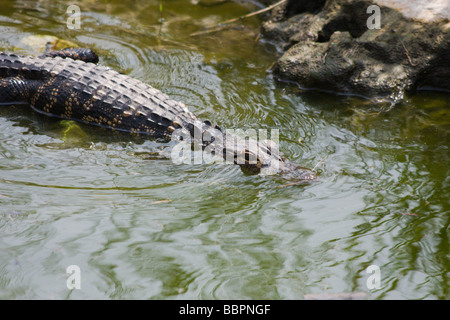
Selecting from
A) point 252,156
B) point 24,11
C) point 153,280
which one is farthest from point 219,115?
point 24,11

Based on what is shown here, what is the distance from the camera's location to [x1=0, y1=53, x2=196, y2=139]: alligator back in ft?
17.5

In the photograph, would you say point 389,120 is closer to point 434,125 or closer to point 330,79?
point 434,125

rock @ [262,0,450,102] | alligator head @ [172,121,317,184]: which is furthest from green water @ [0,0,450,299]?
rock @ [262,0,450,102]

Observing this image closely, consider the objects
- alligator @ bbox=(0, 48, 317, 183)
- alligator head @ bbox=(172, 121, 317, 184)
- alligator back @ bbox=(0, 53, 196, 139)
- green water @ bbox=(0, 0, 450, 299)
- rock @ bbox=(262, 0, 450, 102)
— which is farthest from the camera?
rock @ bbox=(262, 0, 450, 102)

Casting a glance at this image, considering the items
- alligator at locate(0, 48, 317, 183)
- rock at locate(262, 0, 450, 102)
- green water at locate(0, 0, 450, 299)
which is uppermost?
rock at locate(262, 0, 450, 102)

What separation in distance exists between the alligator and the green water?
0.20 m

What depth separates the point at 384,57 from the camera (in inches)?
252

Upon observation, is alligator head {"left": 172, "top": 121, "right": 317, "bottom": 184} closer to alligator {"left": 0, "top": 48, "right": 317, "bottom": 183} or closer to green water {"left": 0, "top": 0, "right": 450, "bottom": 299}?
alligator {"left": 0, "top": 48, "right": 317, "bottom": 183}

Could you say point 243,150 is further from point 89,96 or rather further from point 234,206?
point 89,96

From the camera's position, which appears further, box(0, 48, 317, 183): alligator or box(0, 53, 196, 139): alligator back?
box(0, 53, 196, 139): alligator back

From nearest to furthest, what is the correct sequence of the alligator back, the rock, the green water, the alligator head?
the green water
the alligator head
the alligator back
the rock

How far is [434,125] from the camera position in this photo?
5.50 metres
